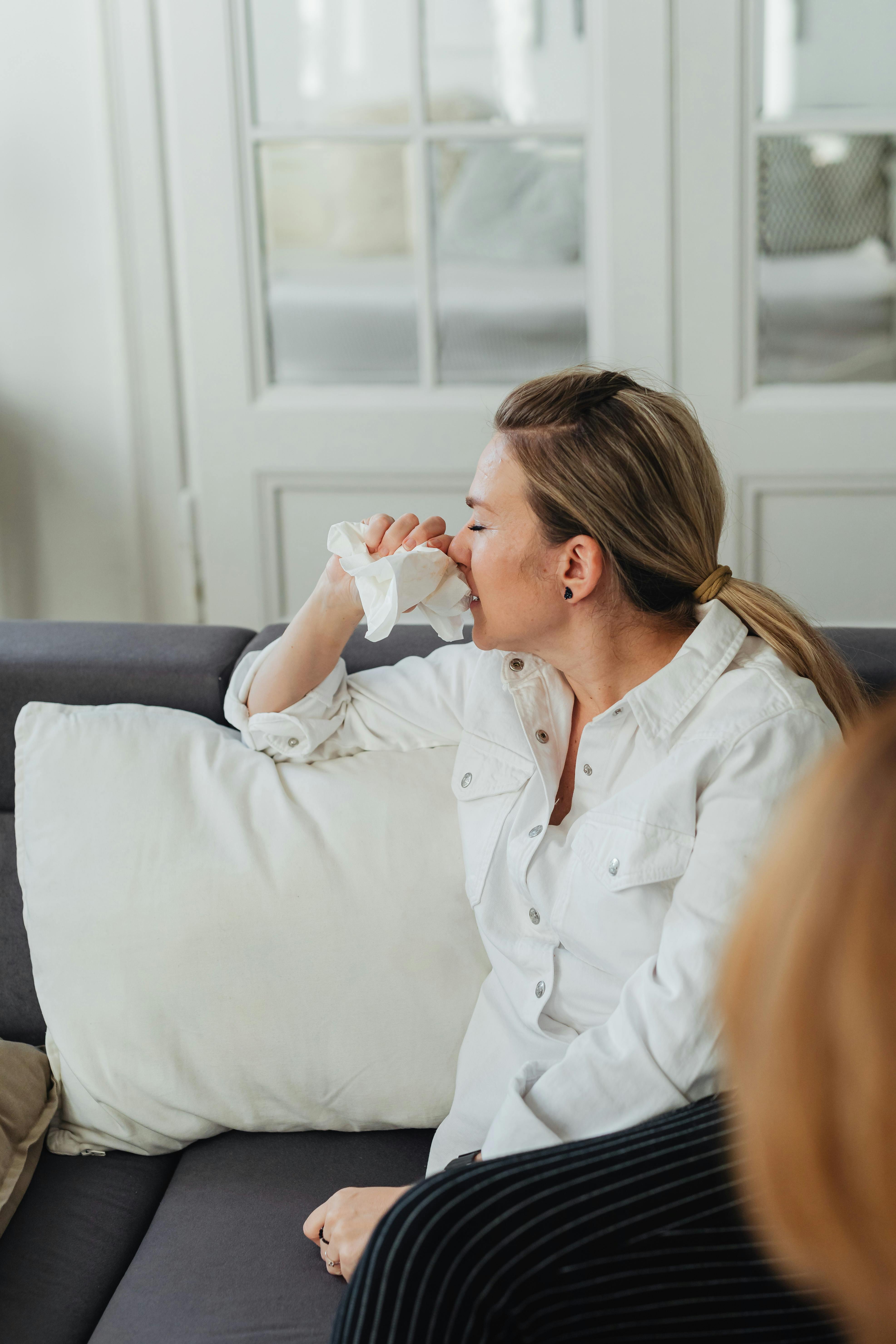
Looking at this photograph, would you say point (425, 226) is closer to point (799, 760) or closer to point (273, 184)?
point (273, 184)

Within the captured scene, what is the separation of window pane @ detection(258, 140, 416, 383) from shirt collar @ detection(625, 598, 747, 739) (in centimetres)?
170

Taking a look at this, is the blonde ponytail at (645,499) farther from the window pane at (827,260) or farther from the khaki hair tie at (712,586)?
the window pane at (827,260)

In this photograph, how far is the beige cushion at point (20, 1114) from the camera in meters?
1.25

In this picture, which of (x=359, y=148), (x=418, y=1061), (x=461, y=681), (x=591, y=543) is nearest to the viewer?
(x=591, y=543)

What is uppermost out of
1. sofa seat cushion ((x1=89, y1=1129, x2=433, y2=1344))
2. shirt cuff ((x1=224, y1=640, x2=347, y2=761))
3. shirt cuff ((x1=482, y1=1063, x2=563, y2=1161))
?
shirt cuff ((x1=224, y1=640, x2=347, y2=761))

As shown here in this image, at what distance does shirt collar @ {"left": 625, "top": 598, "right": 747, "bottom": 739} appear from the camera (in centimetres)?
118

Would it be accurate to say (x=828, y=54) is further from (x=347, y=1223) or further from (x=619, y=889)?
(x=347, y=1223)

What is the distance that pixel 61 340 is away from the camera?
282 cm

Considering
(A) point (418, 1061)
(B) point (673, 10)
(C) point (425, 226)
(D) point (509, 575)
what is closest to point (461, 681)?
(D) point (509, 575)

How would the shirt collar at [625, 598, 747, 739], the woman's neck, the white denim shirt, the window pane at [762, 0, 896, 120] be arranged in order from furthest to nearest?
1. the window pane at [762, 0, 896, 120]
2. the woman's neck
3. the shirt collar at [625, 598, 747, 739]
4. the white denim shirt

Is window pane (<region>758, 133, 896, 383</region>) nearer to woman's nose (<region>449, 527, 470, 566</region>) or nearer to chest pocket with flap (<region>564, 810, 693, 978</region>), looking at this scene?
woman's nose (<region>449, 527, 470, 566</region>)

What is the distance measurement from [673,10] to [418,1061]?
209 centimetres

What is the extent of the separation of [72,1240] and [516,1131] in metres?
0.49

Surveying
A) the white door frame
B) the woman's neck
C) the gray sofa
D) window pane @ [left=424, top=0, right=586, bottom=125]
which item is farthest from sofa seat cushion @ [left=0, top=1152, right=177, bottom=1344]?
window pane @ [left=424, top=0, right=586, bottom=125]
